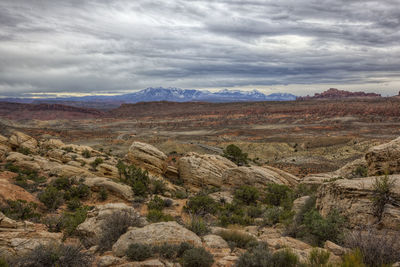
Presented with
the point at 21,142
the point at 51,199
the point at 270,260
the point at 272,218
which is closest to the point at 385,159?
the point at 272,218

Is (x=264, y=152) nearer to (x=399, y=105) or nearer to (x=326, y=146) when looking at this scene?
(x=326, y=146)

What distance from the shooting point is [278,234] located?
8516mm

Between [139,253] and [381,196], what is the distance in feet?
22.1

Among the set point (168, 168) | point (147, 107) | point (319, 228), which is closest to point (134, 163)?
point (168, 168)

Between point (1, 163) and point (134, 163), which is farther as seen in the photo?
point (134, 163)

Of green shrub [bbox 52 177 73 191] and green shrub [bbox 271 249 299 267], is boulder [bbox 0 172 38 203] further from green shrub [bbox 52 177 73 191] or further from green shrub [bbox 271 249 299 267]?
green shrub [bbox 271 249 299 267]

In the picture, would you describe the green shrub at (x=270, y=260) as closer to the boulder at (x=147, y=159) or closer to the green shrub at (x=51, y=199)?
the green shrub at (x=51, y=199)

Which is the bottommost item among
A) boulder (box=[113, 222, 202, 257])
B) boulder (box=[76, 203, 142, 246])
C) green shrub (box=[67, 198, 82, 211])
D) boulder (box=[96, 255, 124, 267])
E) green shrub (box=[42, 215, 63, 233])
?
green shrub (box=[67, 198, 82, 211])

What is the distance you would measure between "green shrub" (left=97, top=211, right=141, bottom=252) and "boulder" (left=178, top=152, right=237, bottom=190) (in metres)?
13.5

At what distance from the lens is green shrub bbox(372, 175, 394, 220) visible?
21.3ft

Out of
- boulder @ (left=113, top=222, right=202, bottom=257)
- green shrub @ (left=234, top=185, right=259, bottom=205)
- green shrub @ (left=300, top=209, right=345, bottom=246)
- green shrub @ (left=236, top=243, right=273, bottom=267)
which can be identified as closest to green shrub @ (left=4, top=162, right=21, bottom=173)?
boulder @ (left=113, top=222, right=202, bottom=257)

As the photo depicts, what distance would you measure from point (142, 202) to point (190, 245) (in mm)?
9555

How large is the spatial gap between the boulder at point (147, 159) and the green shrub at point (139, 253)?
1709 centimetres

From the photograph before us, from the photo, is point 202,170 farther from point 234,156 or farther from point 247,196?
point 234,156
